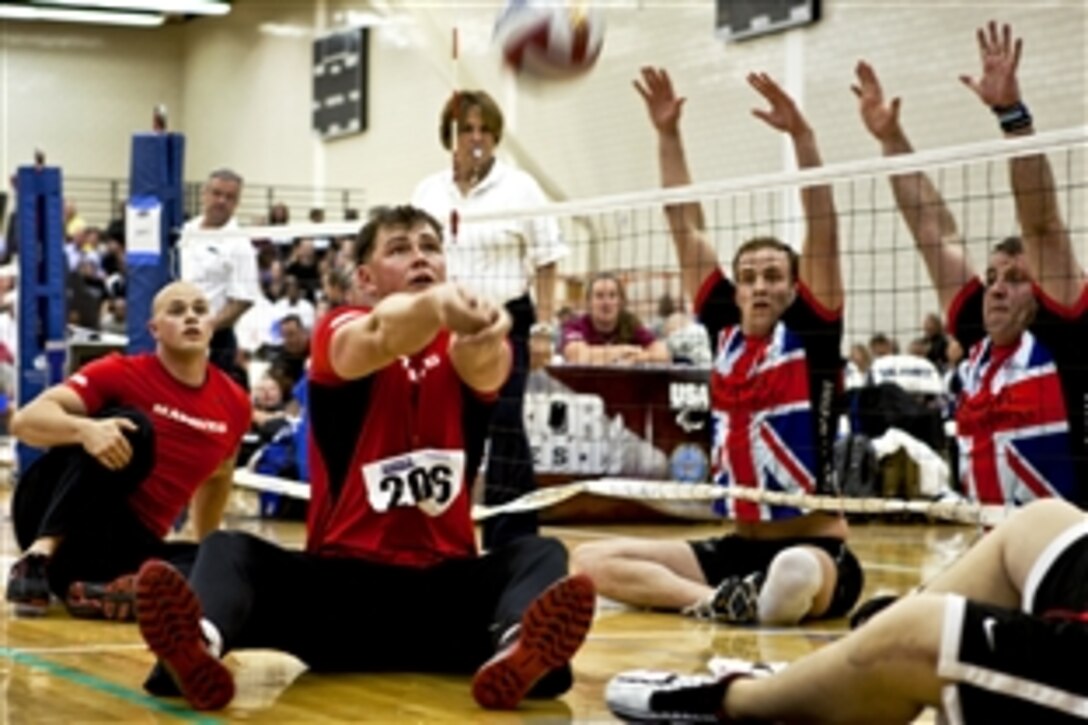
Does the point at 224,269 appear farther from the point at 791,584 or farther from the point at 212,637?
the point at 212,637

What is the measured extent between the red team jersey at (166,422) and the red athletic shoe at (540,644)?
2121 millimetres

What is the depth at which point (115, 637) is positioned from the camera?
558cm

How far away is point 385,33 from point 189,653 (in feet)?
63.2

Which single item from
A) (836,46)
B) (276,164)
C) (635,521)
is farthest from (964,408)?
(276,164)

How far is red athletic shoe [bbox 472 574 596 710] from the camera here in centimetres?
407

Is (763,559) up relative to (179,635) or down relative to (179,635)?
down

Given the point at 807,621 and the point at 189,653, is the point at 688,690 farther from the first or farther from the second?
the point at 807,621

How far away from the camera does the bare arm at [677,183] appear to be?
6523 mm

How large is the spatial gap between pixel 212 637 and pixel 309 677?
53 centimetres

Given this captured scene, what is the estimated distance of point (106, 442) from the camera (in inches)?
226

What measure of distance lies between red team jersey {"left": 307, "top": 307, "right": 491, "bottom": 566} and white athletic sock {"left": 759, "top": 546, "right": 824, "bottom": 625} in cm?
141

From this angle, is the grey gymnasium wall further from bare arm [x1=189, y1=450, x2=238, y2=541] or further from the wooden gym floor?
the wooden gym floor

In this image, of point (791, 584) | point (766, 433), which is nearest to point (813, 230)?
point (766, 433)

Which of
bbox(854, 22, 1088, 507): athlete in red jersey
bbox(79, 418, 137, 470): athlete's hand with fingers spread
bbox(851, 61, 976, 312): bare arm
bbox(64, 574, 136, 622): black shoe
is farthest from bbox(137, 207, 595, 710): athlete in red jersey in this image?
bbox(851, 61, 976, 312): bare arm
